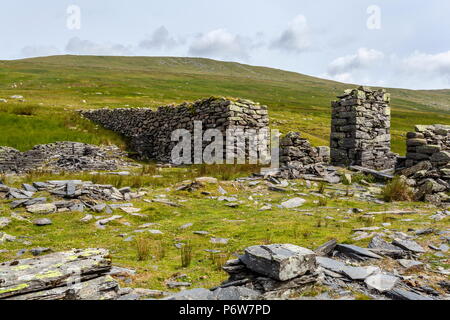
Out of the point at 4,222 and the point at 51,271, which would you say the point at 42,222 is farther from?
the point at 51,271

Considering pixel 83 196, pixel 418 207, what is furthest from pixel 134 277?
pixel 418 207

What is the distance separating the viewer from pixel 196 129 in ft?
62.6

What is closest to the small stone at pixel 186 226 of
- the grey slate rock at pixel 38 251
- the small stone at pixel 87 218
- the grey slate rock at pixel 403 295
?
the small stone at pixel 87 218

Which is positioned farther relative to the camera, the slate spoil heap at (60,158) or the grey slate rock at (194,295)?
the slate spoil heap at (60,158)

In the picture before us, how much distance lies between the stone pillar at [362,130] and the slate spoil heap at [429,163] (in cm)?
222

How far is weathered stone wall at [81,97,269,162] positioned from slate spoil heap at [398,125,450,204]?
7.34 metres

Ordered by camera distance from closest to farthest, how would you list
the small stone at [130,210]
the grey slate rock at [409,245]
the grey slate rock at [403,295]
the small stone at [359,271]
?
the grey slate rock at [403,295]
the small stone at [359,271]
the grey slate rock at [409,245]
the small stone at [130,210]

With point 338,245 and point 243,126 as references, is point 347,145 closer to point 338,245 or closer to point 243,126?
point 243,126

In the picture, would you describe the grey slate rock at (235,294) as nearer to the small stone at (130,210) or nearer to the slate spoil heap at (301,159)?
the small stone at (130,210)

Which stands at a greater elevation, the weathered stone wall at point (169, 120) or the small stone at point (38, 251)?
the weathered stone wall at point (169, 120)

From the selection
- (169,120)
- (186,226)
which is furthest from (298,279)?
(169,120)

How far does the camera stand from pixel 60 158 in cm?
1922

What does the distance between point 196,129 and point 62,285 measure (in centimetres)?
1555

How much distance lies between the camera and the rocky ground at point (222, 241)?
3.97 metres
